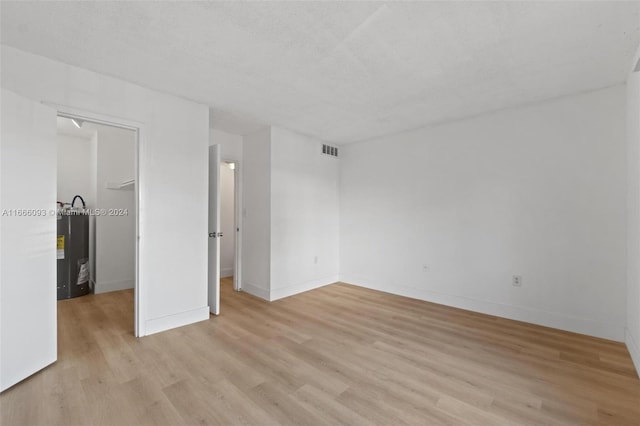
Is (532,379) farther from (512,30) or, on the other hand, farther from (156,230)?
(156,230)

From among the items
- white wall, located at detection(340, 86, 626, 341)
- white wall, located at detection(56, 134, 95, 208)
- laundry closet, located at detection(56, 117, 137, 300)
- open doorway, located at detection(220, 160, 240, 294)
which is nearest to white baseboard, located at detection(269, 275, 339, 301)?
white wall, located at detection(340, 86, 626, 341)

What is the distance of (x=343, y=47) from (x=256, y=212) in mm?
2818

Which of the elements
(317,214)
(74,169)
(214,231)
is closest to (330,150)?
(317,214)

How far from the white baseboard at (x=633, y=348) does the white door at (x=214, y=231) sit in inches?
159

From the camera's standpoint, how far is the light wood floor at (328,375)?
5.74ft

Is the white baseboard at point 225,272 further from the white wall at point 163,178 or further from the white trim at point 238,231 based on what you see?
the white wall at point 163,178

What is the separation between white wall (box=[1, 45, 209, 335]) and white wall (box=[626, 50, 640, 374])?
4188mm

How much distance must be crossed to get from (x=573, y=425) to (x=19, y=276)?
3.96 metres

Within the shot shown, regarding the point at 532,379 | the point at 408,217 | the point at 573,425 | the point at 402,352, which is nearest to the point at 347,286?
the point at 408,217

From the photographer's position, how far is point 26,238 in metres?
2.15

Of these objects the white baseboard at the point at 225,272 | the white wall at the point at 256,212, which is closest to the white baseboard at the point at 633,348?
the white wall at the point at 256,212

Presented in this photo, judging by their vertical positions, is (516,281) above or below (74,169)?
below

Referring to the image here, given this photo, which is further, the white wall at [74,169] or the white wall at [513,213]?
the white wall at [74,169]

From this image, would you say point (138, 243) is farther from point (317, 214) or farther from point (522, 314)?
point (522, 314)
